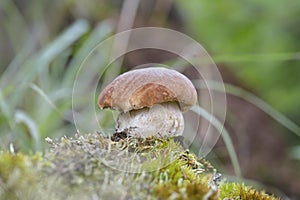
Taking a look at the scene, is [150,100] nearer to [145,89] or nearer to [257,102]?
[145,89]

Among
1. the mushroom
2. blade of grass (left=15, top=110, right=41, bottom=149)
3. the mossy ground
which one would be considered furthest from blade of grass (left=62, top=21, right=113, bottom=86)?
the mossy ground

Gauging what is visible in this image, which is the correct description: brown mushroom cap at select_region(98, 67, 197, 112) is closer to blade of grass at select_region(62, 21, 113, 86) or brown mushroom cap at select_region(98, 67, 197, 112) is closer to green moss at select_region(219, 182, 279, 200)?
green moss at select_region(219, 182, 279, 200)

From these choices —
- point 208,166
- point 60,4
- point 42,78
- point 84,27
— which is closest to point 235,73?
point 60,4

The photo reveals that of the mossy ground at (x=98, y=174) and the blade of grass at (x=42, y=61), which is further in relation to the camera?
the blade of grass at (x=42, y=61)

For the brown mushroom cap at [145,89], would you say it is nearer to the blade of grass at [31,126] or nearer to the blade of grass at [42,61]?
the blade of grass at [31,126]

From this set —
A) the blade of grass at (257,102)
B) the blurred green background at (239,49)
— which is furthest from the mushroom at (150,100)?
the blurred green background at (239,49)

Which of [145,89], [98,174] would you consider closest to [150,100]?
[145,89]

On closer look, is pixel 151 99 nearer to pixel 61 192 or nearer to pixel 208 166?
pixel 208 166

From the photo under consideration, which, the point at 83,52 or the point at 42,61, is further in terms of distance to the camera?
the point at 83,52
